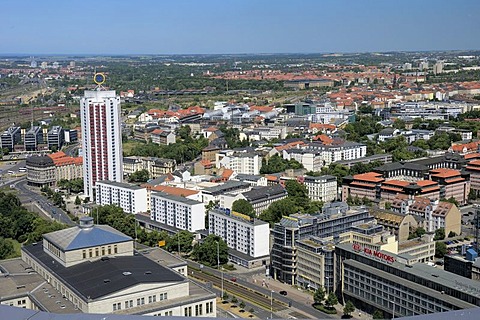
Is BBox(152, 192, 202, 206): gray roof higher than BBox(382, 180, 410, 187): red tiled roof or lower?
lower

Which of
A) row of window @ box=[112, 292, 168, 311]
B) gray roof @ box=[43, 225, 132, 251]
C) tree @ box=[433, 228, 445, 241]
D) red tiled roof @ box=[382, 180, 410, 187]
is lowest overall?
tree @ box=[433, 228, 445, 241]

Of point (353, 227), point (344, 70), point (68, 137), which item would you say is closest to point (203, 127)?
point (68, 137)

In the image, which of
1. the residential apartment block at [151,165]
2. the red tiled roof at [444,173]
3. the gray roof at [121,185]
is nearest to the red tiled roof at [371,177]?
the red tiled roof at [444,173]

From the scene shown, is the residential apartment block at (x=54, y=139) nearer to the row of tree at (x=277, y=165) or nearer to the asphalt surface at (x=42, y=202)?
the asphalt surface at (x=42, y=202)

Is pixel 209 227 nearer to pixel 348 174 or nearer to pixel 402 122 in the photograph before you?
pixel 348 174

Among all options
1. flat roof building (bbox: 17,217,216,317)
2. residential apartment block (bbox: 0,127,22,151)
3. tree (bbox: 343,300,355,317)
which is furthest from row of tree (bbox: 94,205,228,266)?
residential apartment block (bbox: 0,127,22,151)

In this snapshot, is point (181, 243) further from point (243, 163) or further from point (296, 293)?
point (243, 163)

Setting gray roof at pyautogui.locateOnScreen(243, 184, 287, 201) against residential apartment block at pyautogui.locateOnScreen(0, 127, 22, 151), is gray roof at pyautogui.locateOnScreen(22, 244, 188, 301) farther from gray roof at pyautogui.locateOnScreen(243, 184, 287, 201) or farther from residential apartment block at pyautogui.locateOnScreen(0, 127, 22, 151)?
residential apartment block at pyautogui.locateOnScreen(0, 127, 22, 151)
